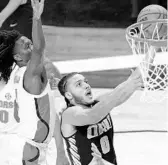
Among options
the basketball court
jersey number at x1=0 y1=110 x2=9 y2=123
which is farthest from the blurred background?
jersey number at x1=0 y1=110 x2=9 y2=123

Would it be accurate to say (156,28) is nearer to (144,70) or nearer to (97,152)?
(144,70)

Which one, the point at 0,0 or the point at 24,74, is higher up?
the point at 24,74

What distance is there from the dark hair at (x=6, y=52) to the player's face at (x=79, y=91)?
1.70ft

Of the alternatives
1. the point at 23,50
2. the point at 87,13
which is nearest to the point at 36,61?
the point at 23,50

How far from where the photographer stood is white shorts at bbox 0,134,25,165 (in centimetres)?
329

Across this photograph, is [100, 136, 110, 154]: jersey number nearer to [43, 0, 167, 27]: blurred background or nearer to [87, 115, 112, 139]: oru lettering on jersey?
[87, 115, 112, 139]: oru lettering on jersey

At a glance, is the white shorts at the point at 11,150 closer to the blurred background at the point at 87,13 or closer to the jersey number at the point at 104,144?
the jersey number at the point at 104,144

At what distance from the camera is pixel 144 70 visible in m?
3.01

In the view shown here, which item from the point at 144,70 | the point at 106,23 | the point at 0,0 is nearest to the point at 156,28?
the point at 144,70

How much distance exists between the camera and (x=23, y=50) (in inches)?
136

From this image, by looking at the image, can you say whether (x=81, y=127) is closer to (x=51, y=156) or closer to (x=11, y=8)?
(x=51, y=156)

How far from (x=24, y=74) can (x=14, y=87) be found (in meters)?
0.12

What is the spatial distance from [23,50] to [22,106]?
34 centimetres

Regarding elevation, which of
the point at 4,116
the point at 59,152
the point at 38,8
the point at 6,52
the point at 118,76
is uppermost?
the point at 38,8
